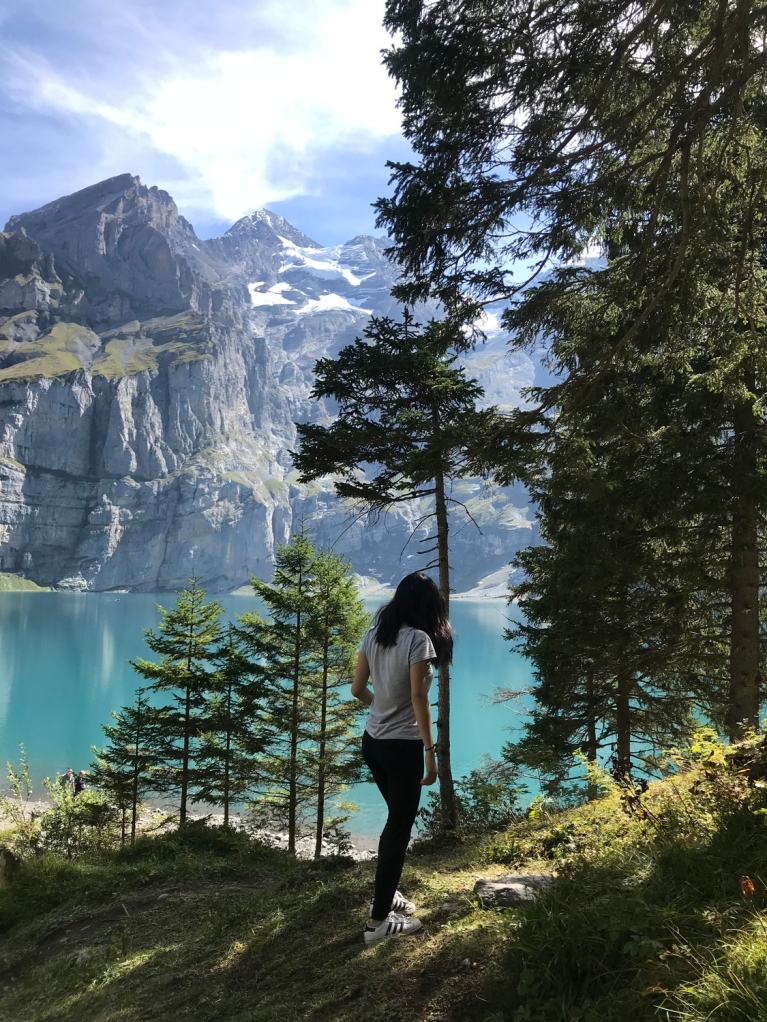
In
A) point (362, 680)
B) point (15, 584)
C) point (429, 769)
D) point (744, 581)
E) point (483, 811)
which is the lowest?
point (15, 584)

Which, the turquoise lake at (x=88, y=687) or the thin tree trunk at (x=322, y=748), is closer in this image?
the thin tree trunk at (x=322, y=748)

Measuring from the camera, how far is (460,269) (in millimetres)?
5449

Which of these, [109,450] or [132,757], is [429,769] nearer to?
[132,757]

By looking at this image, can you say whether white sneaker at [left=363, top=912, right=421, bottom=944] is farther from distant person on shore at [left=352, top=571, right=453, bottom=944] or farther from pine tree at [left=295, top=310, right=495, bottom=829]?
pine tree at [left=295, top=310, right=495, bottom=829]

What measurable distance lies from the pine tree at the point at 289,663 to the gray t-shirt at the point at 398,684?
33.6 feet

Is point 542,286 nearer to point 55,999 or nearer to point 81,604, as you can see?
point 55,999

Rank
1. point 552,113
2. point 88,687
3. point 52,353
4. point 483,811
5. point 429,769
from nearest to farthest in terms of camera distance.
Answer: point 429,769 < point 552,113 < point 483,811 < point 88,687 < point 52,353

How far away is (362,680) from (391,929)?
1161 mm

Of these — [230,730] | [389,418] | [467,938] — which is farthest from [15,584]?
[467,938]

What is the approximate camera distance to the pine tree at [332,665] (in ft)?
43.2

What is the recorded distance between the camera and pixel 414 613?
317cm

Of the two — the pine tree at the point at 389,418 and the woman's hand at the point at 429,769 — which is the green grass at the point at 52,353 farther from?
the woman's hand at the point at 429,769

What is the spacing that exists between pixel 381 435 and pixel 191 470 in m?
184

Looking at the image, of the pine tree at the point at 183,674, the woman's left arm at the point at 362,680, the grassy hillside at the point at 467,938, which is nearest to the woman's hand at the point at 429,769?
the woman's left arm at the point at 362,680
